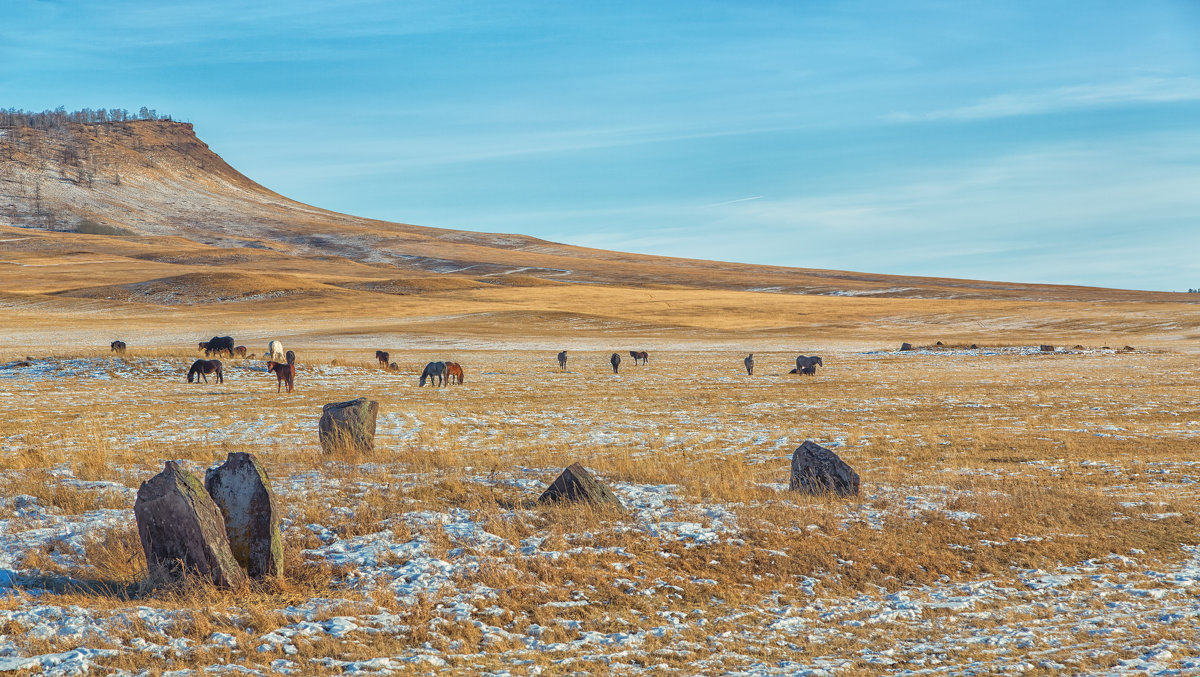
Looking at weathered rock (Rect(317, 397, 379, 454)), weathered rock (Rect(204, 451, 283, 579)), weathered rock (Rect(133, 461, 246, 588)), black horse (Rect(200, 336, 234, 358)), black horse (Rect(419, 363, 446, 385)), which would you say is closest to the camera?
weathered rock (Rect(133, 461, 246, 588))

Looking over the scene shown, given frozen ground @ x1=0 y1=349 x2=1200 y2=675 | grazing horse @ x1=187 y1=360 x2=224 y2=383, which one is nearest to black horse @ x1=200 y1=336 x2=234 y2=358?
grazing horse @ x1=187 y1=360 x2=224 y2=383

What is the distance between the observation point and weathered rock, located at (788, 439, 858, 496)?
1330 centimetres

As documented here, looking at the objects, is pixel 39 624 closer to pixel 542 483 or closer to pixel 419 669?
pixel 419 669

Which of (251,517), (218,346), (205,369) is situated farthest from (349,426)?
(218,346)

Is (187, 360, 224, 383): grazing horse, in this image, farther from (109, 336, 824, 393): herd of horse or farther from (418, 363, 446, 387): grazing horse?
(418, 363, 446, 387): grazing horse

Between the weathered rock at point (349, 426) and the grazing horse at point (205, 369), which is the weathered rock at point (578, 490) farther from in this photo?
the grazing horse at point (205, 369)

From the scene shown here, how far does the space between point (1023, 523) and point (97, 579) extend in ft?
38.8

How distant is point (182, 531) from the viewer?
8.63 m

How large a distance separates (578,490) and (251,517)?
177 inches

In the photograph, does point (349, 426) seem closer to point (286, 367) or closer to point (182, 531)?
point (182, 531)

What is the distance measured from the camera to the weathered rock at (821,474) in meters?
13.3

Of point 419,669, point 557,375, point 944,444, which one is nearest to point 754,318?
point 557,375

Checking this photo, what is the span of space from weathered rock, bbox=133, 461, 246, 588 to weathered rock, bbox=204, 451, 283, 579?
268mm

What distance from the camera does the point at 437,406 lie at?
26.7 meters
